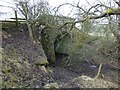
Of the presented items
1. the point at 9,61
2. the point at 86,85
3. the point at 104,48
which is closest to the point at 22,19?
the point at 9,61

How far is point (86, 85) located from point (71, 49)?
458 centimetres

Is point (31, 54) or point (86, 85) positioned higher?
point (31, 54)

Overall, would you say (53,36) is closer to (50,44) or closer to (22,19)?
(50,44)

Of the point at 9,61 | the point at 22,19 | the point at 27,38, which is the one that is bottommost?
the point at 9,61

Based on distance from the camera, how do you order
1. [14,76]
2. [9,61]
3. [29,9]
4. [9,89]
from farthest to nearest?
[29,9]
[9,61]
[14,76]
[9,89]

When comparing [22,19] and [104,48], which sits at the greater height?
[22,19]

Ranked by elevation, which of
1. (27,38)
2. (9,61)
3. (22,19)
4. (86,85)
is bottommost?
(86,85)

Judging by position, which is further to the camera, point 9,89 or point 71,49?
point 71,49

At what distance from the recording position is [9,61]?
29.9 feet

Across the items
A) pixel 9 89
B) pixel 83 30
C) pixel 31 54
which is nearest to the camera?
pixel 9 89

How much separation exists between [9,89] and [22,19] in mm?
6231

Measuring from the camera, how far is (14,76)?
26.6ft

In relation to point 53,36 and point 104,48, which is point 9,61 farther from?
point 104,48

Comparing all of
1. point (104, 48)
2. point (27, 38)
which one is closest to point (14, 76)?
point (27, 38)
